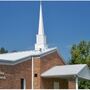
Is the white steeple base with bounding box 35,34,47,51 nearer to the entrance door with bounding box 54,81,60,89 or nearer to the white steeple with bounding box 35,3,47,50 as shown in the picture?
the white steeple with bounding box 35,3,47,50

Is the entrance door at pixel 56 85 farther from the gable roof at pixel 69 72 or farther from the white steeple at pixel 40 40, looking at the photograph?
the white steeple at pixel 40 40

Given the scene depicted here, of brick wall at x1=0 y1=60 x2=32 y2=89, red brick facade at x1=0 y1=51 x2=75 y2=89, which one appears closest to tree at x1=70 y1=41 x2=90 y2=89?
red brick facade at x1=0 y1=51 x2=75 y2=89

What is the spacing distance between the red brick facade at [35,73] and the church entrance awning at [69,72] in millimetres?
716

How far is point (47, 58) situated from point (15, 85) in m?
5.69

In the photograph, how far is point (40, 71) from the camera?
3962 cm

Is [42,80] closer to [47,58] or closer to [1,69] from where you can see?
[47,58]

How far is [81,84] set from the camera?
49.9 m

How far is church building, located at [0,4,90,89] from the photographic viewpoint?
119 ft

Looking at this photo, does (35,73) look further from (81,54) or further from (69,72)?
(81,54)

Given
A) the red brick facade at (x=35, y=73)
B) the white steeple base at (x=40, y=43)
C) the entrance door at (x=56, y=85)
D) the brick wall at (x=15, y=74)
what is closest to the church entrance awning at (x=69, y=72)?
the red brick facade at (x=35, y=73)

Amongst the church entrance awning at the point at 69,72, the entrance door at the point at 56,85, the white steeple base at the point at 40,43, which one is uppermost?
the white steeple base at the point at 40,43

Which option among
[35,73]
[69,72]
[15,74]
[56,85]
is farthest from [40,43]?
[15,74]

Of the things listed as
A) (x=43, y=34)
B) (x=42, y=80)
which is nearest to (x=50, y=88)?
(x=42, y=80)

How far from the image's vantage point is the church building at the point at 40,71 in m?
36.1
